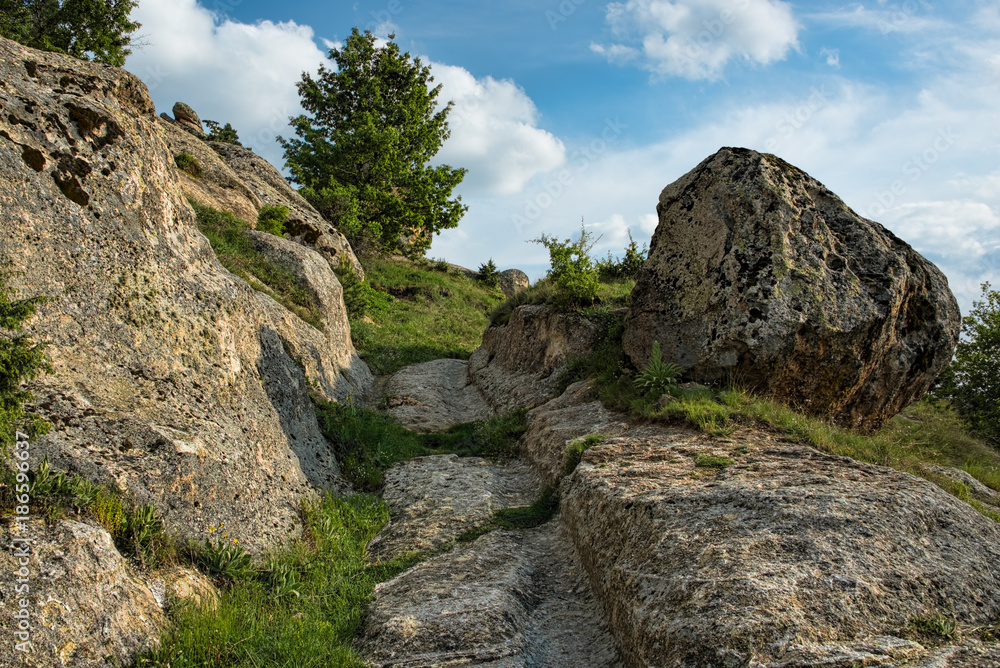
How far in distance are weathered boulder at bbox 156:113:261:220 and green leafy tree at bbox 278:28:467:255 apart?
6432 mm

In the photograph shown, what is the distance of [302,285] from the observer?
17.0 metres

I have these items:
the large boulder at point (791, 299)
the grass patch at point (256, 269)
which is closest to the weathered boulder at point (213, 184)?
the grass patch at point (256, 269)

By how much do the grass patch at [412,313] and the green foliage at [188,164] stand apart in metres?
7.34

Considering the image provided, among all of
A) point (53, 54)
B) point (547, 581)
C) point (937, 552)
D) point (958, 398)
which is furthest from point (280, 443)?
point (958, 398)

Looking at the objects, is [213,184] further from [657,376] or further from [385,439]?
[657,376]

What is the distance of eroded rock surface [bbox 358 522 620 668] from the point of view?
5.44 meters

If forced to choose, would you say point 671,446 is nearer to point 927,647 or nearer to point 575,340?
point 927,647

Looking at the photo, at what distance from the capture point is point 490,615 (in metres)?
5.93

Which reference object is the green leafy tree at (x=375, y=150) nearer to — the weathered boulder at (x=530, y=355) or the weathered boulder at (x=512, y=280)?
the weathered boulder at (x=512, y=280)

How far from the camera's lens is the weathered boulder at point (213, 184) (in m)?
21.6

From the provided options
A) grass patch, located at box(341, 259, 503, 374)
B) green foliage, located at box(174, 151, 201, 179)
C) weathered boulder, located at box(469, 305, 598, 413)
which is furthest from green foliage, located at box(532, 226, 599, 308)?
green foliage, located at box(174, 151, 201, 179)

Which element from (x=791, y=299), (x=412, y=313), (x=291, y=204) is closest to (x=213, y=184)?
(x=291, y=204)

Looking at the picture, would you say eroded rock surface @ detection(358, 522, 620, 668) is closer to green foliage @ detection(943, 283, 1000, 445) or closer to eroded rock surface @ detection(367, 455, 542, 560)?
eroded rock surface @ detection(367, 455, 542, 560)

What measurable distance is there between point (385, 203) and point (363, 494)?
86.1 ft
